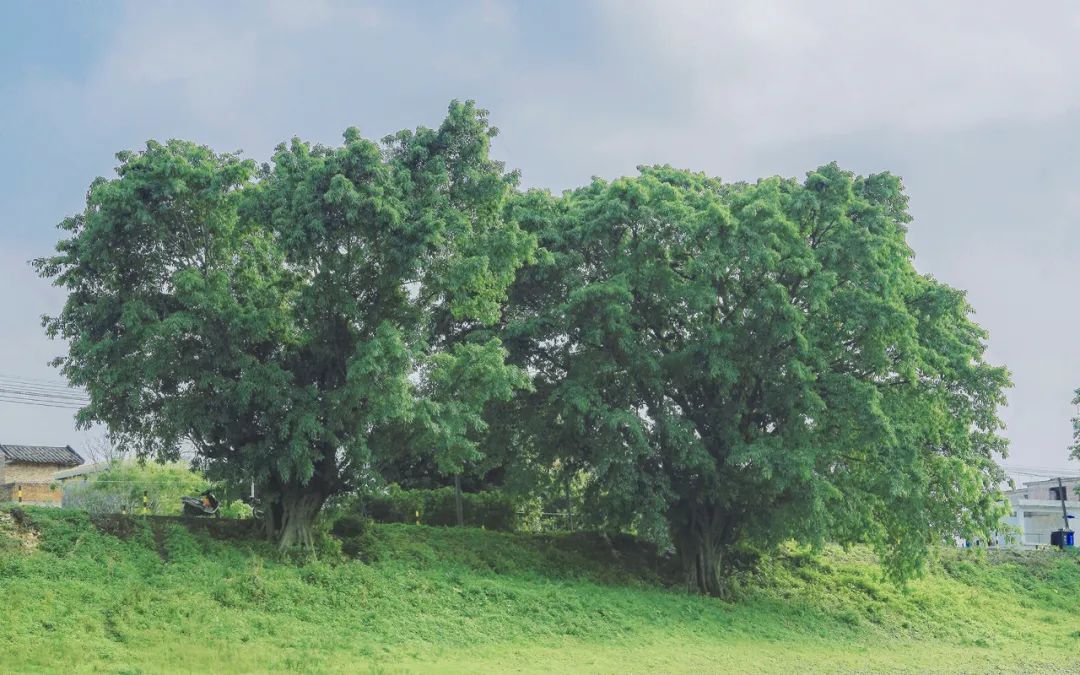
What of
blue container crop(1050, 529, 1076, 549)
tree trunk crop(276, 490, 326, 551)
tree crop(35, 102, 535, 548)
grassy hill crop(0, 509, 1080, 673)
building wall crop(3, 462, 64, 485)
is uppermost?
tree crop(35, 102, 535, 548)

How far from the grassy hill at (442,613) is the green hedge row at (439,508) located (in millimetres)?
2397

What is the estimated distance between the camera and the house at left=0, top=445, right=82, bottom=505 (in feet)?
149

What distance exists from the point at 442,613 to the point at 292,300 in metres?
7.54

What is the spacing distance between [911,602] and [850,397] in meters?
9.53

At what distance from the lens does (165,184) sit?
20297 millimetres

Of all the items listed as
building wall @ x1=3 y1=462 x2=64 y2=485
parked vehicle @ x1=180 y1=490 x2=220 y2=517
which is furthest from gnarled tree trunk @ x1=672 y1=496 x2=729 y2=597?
building wall @ x1=3 y1=462 x2=64 y2=485

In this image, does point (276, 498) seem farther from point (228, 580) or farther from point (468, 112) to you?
point (468, 112)

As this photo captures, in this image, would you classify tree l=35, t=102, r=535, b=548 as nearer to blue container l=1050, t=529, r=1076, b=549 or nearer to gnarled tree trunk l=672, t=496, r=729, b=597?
gnarled tree trunk l=672, t=496, r=729, b=597

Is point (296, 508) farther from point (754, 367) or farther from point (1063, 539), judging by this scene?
point (1063, 539)

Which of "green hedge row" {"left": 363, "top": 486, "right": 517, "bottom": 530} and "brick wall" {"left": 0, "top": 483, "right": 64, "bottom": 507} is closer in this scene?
"green hedge row" {"left": 363, "top": 486, "right": 517, "bottom": 530}

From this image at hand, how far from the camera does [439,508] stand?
1156 inches

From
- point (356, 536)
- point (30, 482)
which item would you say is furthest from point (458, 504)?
point (30, 482)

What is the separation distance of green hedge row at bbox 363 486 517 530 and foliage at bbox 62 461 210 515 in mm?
11261

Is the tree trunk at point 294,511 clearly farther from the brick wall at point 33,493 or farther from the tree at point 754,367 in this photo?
the brick wall at point 33,493
